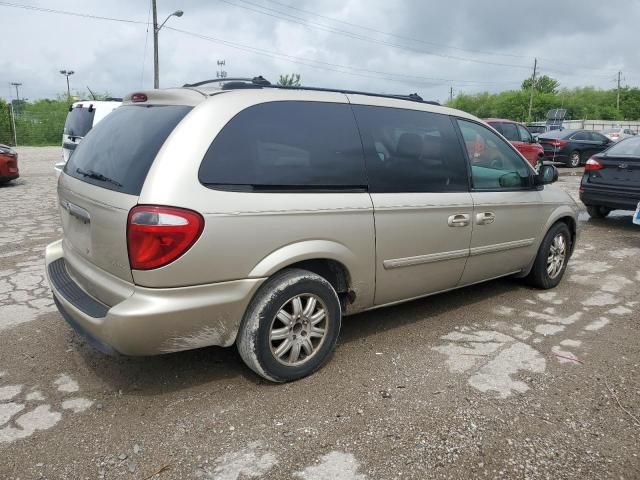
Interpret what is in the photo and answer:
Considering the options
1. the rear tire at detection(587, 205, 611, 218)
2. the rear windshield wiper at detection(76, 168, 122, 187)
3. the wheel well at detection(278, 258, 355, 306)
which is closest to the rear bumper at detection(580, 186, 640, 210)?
the rear tire at detection(587, 205, 611, 218)

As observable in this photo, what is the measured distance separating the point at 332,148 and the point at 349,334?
148 centimetres

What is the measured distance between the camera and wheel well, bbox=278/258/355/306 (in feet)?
10.9

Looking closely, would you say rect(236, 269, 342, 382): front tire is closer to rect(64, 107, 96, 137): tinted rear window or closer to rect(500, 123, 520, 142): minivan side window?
rect(64, 107, 96, 137): tinted rear window

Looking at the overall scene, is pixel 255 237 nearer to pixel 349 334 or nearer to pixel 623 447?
pixel 349 334

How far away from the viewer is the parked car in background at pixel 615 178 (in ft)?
26.2

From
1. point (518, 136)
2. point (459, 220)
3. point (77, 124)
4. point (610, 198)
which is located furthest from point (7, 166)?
point (518, 136)

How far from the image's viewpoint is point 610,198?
27.2 feet

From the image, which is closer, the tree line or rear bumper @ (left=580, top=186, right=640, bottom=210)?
rear bumper @ (left=580, top=186, right=640, bottom=210)

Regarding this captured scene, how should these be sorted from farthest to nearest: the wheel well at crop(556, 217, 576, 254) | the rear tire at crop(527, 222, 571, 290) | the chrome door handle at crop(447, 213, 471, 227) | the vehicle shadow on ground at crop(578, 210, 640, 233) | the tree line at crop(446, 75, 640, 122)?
the tree line at crop(446, 75, 640, 122) → the vehicle shadow on ground at crop(578, 210, 640, 233) → the wheel well at crop(556, 217, 576, 254) → the rear tire at crop(527, 222, 571, 290) → the chrome door handle at crop(447, 213, 471, 227)

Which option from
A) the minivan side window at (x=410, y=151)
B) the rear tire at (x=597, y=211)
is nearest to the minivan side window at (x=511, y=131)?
the rear tire at (x=597, y=211)

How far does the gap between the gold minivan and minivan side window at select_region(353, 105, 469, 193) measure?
1cm

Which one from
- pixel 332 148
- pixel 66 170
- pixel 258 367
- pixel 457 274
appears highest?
pixel 332 148

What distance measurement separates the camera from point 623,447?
8.74ft

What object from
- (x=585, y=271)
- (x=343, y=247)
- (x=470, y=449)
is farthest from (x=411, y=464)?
(x=585, y=271)
